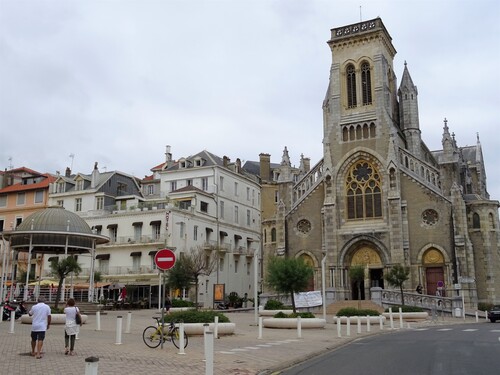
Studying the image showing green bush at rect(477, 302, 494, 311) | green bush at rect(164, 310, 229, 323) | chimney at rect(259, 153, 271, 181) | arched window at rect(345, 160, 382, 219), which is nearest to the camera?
green bush at rect(164, 310, 229, 323)

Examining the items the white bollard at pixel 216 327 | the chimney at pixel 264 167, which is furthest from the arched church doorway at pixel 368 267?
the chimney at pixel 264 167

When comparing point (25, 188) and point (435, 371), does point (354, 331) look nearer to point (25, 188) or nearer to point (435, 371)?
point (435, 371)

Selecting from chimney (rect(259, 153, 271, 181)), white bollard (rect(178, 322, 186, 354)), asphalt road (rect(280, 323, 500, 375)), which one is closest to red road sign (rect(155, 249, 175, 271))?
white bollard (rect(178, 322, 186, 354))

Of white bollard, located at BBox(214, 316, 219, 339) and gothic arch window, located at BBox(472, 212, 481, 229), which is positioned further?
gothic arch window, located at BBox(472, 212, 481, 229)

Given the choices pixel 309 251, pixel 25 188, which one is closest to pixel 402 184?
pixel 309 251

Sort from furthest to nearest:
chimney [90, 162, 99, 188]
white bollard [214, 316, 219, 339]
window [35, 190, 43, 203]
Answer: window [35, 190, 43, 203] < chimney [90, 162, 99, 188] < white bollard [214, 316, 219, 339]

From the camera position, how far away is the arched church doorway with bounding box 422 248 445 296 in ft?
142

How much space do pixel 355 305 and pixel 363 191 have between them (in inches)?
431

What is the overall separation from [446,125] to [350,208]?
422 inches

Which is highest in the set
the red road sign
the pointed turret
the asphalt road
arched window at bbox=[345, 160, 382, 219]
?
the pointed turret

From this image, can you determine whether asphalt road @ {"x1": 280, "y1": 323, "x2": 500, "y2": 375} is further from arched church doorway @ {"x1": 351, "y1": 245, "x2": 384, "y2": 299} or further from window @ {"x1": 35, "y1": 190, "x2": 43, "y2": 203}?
window @ {"x1": 35, "y1": 190, "x2": 43, "y2": 203}

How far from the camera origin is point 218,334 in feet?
72.0

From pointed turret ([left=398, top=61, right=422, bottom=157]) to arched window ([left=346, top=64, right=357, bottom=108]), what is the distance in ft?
15.2

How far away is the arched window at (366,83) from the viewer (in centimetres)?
5000
